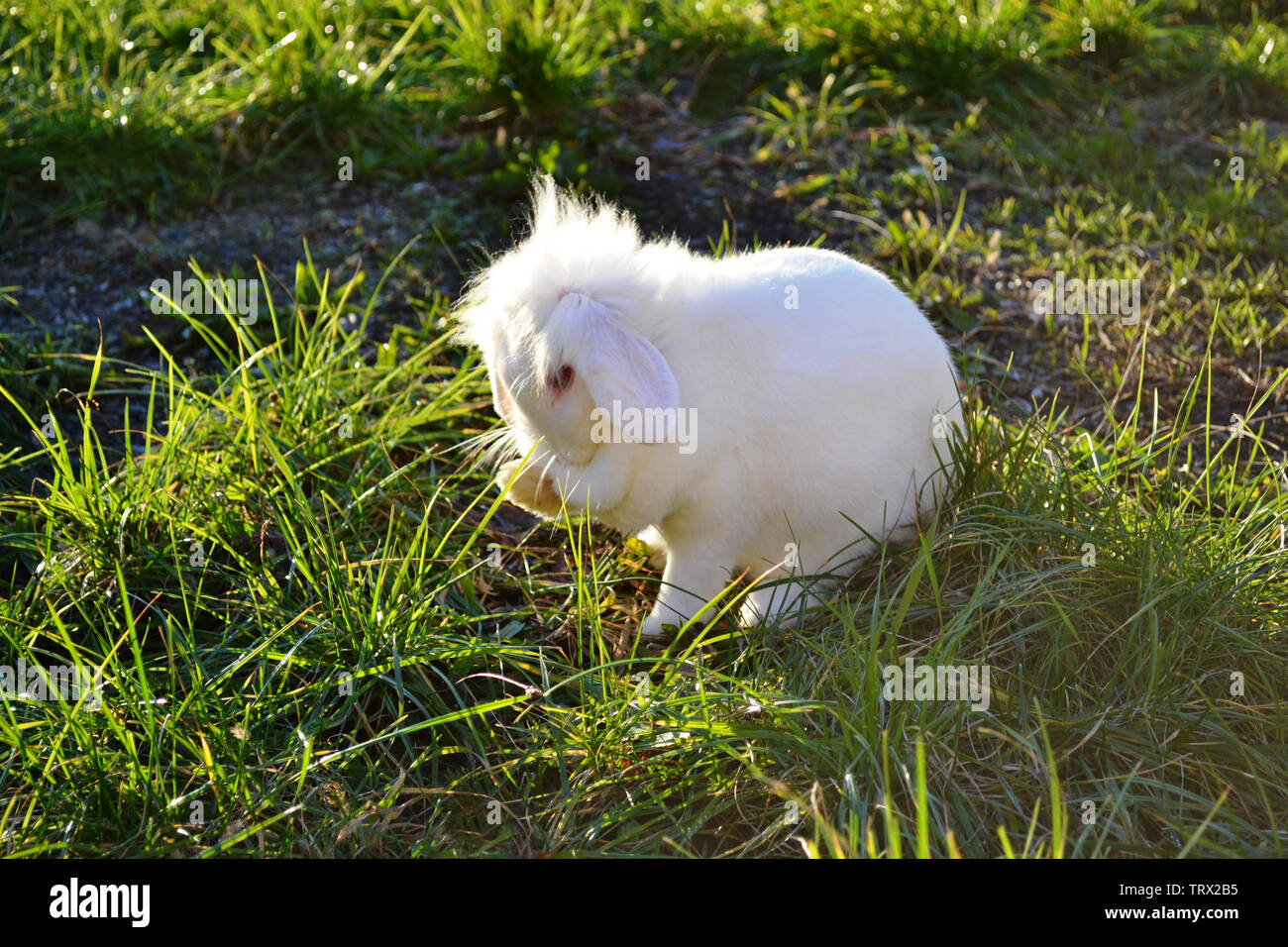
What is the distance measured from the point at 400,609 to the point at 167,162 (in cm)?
314

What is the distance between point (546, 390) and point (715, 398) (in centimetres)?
42

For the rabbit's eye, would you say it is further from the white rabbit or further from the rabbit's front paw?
the rabbit's front paw

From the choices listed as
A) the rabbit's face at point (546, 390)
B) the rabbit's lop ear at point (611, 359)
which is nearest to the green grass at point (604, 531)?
the rabbit's face at point (546, 390)

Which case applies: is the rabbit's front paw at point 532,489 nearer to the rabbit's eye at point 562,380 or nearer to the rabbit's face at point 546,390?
the rabbit's face at point 546,390

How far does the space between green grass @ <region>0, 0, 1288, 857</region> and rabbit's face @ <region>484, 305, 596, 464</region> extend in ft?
1.02

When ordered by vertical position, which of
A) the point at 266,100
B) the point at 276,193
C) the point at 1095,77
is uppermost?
the point at 1095,77

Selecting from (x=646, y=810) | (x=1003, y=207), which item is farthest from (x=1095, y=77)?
(x=646, y=810)

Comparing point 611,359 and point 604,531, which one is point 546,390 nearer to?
point 611,359

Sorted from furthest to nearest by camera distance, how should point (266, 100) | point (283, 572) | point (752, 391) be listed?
point (266, 100)
point (283, 572)
point (752, 391)

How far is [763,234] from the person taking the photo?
471 centimetres

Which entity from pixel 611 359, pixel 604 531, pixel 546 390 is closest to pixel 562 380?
pixel 546 390

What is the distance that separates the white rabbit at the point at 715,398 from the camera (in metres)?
2.72

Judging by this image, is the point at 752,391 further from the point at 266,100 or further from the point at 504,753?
the point at 266,100

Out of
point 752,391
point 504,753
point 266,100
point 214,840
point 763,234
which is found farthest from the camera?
point 266,100
